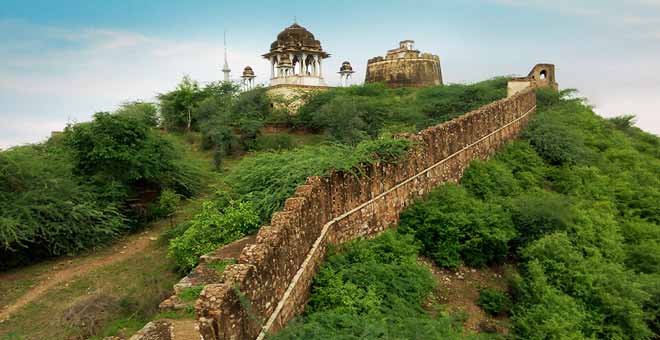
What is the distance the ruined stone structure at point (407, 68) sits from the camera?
26656mm

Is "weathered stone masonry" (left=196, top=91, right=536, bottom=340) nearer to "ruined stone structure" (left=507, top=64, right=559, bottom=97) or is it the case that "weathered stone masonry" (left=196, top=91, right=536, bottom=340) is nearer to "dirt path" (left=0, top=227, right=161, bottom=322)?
"dirt path" (left=0, top=227, right=161, bottom=322)

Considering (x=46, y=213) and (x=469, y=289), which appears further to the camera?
(x=46, y=213)

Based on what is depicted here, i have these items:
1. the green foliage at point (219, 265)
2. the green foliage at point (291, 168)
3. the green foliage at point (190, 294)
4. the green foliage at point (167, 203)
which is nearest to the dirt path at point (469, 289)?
the green foliage at point (291, 168)

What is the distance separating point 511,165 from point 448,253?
16.2 feet

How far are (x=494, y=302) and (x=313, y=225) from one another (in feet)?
9.28

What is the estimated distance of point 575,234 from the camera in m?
7.51

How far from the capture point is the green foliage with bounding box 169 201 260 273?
773 centimetres

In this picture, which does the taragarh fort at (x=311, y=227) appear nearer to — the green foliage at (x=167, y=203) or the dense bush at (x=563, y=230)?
the dense bush at (x=563, y=230)

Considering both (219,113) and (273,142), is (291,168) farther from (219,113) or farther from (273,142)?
(219,113)

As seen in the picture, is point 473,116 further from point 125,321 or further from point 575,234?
point 125,321

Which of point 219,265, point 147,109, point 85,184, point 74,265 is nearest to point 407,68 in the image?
point 147,109

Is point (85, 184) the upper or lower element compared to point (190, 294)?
upper

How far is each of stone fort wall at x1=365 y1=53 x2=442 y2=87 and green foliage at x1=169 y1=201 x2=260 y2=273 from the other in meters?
20.4

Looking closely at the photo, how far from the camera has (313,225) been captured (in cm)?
579
